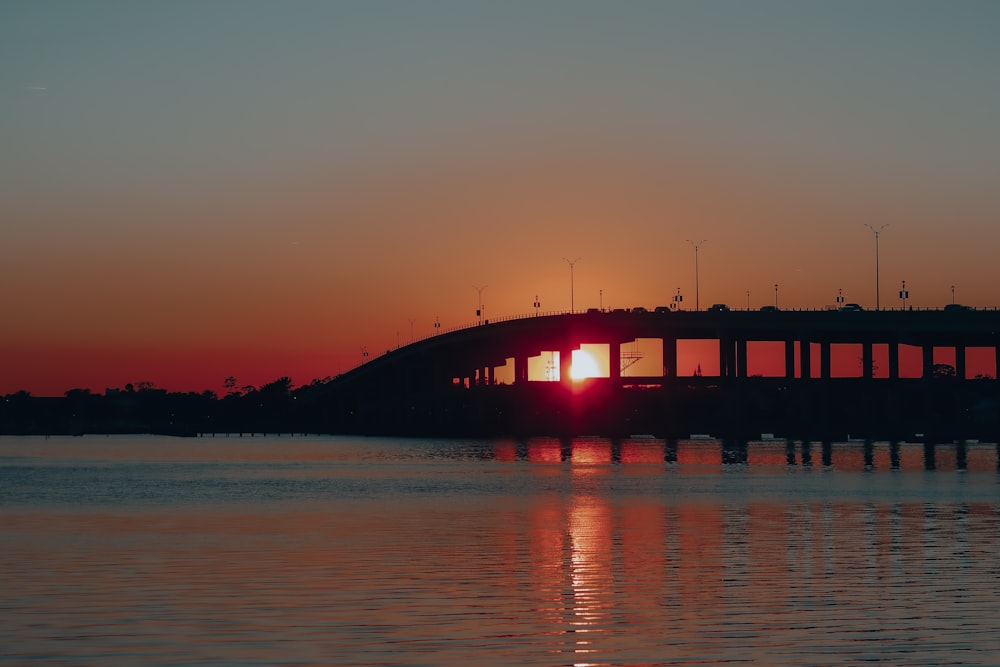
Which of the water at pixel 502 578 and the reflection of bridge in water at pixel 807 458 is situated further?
the reflection of bridge in water at pixel 807 458

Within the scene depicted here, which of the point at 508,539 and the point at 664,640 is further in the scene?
the point at 508,539

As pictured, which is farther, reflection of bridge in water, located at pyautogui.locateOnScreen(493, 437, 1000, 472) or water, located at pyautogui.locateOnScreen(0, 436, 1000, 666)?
reflection of bridge in water, located at pyautogui.locateOnScreen(493, 437, 1000, 472)

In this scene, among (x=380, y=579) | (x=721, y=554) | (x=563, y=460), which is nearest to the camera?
(x=380, y=579)

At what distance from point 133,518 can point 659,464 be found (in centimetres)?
8841

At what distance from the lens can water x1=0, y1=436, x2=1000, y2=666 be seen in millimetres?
30516

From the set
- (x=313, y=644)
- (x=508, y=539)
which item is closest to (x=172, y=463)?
(x=508, y=539)

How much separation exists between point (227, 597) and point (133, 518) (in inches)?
1350

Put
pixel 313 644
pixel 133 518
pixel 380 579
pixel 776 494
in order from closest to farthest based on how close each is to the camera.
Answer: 1. pixel 313 644
2. pixel 380 579
3. pixel 133 518
4. pixel 776 494

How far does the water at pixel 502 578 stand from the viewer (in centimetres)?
3052

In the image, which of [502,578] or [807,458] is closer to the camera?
[502,578]

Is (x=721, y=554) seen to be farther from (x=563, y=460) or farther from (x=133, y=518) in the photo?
(x=563, y=460)

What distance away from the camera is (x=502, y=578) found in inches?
1710

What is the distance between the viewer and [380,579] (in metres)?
42.9

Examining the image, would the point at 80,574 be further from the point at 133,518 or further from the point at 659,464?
the point at 659,464
